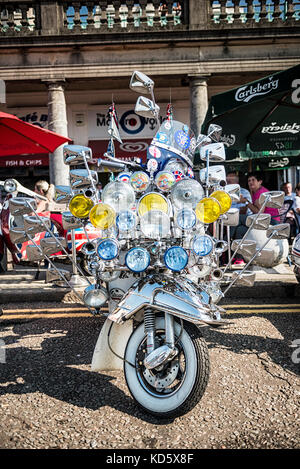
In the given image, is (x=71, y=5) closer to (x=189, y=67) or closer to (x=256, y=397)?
(x=189, y=67)

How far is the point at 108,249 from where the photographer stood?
2.54 metres

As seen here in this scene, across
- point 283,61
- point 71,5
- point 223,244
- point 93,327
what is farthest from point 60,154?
point 223,244

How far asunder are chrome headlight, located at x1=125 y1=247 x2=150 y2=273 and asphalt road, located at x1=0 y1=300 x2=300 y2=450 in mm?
913

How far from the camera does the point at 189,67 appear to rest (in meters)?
11.5

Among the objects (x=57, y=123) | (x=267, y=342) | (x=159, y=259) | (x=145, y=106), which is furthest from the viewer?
(x=57, y=123)

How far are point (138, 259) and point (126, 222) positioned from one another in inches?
11.0

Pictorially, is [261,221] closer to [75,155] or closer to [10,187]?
[75,155]

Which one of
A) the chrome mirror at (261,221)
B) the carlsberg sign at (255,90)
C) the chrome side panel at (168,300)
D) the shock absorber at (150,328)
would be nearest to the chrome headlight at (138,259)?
the chrome side panel at (168,300)

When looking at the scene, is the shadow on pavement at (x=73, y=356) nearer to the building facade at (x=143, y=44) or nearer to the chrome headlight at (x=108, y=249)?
the chrome headlight at (x=108, y=249)

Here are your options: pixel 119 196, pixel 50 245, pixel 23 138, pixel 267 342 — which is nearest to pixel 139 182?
pixel 119 196

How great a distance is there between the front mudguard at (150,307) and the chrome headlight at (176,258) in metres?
0.10

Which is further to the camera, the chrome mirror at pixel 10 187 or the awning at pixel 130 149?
the awning at pixel 130 149

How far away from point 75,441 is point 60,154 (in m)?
10.3

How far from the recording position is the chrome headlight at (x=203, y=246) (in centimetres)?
255
